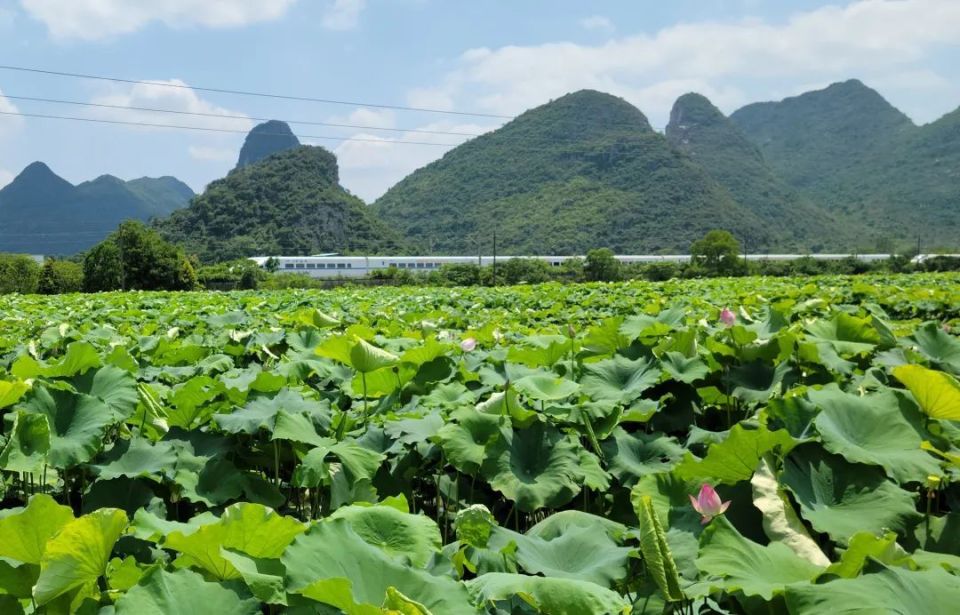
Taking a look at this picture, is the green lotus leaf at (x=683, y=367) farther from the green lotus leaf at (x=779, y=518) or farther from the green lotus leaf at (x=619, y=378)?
the green lotus leaf at (x=779, y=518)

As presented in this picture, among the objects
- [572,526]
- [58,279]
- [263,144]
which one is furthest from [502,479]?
[263,144]

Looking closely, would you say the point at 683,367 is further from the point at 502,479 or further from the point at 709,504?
the point at 709,504

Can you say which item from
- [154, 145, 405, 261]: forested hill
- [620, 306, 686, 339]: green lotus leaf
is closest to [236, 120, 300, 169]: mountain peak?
[154, 145, 405, 261]: forested hill

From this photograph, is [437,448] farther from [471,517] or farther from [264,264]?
[264,264]

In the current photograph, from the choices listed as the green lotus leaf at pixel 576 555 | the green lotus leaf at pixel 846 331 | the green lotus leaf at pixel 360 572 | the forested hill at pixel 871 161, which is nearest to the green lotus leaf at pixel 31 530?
the green lotus leaf at pixel 360 572

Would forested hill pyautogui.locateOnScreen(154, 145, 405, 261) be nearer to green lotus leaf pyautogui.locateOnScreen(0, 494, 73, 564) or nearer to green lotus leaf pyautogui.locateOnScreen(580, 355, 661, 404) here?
green lotus leaf pyautogui.locateOnScreen(580, 355, 661, 404)

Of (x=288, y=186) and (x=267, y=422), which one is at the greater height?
(x=288, y=186)

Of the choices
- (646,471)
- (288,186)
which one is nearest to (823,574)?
(646,471)
